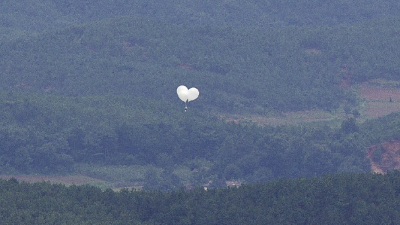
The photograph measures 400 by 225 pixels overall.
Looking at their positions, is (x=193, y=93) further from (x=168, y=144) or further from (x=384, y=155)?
(x=384, y=155)

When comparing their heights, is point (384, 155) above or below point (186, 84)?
below

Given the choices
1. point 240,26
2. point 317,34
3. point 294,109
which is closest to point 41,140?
point 294,109

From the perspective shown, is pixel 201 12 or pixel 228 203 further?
pixel 201 12

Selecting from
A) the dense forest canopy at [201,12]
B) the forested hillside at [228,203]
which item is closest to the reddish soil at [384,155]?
the forested hillside at [228,203]

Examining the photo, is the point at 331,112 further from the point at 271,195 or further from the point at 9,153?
the point at 271,195

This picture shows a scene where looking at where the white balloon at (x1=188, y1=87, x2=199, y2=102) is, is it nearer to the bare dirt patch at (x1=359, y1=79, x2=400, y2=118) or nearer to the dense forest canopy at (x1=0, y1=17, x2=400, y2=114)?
the dense forest canopy at (x1=0, y1=17, x2=400, y2=114)

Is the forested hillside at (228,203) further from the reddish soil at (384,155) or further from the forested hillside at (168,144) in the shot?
the reddish soil at (384,155)

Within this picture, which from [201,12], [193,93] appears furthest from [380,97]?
[201,12]

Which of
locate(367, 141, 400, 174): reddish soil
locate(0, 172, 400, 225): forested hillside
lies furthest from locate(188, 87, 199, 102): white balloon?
locate(0, 172, 400, 225): forested hillside

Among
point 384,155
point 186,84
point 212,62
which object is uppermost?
point 212,62
